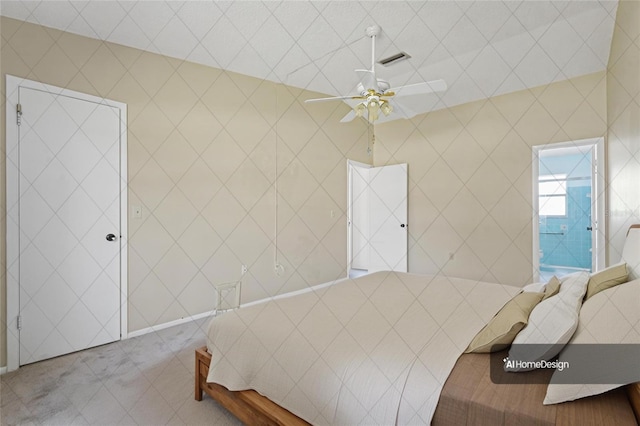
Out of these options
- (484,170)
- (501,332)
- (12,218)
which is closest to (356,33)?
(484,170)

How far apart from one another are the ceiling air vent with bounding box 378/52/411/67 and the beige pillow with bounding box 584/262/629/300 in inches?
101

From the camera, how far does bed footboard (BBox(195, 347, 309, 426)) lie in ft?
4.22

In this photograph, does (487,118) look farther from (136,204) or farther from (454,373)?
(136,204)

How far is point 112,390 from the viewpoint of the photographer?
189 cm

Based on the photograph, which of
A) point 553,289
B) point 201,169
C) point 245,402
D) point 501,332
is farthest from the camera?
point 201,169

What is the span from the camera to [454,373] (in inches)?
43.4

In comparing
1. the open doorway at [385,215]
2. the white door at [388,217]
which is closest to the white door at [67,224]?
the open doorway at [385,215]

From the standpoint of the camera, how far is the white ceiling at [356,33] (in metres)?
2.42

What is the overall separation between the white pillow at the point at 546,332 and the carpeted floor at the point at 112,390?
54.5 inches

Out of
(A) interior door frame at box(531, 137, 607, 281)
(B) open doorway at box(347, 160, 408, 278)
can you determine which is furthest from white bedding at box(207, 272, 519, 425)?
(B) open doorway at box(347, 160, 408, 278)

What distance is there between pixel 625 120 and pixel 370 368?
8.08ft

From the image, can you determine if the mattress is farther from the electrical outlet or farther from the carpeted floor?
the electrical outlet

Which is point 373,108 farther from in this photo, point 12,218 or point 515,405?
point 12,218

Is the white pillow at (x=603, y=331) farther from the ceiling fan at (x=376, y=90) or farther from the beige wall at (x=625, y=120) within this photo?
the ceiling fan at (x=376, y=90)
